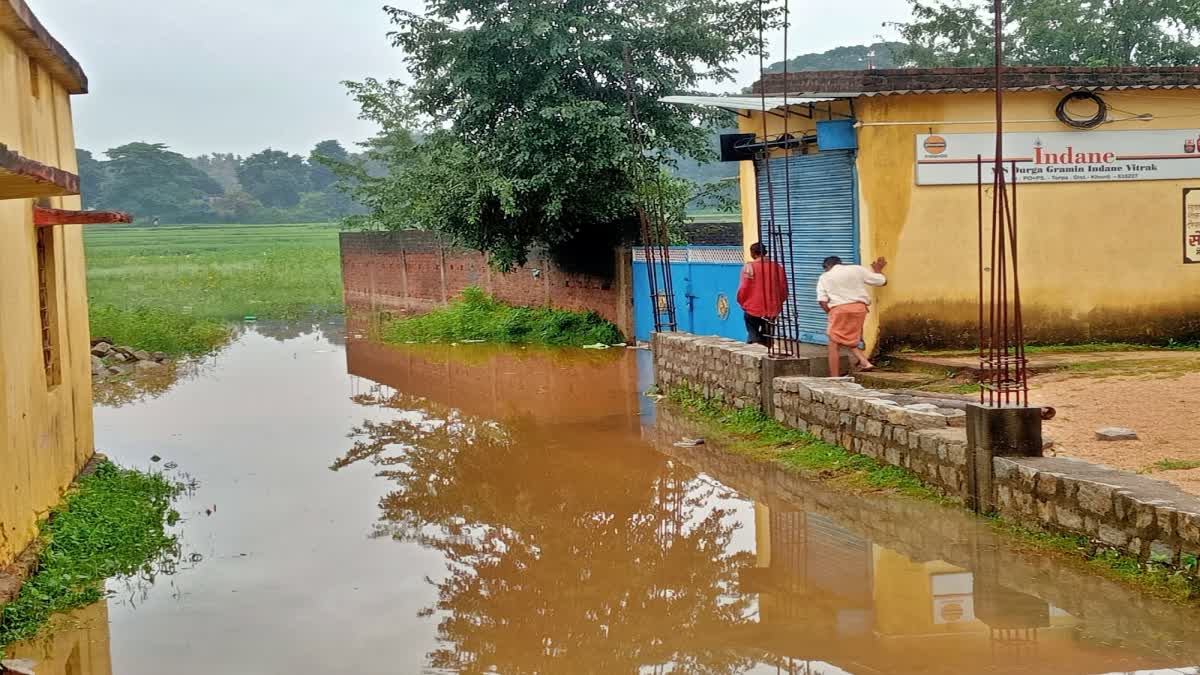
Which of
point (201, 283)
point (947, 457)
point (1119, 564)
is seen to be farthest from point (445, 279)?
point (1119, 564)

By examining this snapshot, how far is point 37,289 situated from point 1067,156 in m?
10.7

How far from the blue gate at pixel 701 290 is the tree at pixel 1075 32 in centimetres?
1355

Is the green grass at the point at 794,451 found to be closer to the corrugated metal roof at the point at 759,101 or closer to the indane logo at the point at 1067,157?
the corrugated metal roof at the point at 759,101

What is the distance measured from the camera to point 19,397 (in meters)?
→ 8.12

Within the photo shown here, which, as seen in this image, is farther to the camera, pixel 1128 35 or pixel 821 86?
pixel 1128 35

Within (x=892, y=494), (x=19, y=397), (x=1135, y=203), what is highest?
(x=1135, y=203)

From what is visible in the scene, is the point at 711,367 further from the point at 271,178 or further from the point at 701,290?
the point at 271,178

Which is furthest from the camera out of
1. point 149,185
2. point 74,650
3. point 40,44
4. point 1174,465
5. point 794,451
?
point 149,185

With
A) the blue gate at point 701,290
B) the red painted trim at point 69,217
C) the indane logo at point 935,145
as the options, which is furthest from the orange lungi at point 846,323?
the red painted trim at point 69,217

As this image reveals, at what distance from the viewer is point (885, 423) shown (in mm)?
10000

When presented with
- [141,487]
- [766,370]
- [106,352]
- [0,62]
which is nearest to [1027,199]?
[766,370]

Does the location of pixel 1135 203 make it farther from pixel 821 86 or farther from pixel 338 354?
pixel 338 354

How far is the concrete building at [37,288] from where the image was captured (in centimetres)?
754

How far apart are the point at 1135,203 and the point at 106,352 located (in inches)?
618
